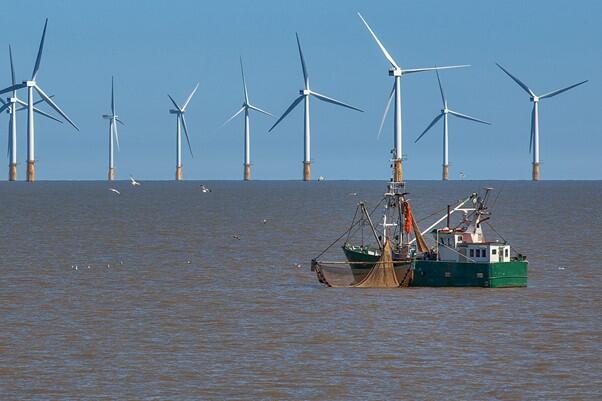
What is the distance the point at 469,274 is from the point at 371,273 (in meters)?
7.10

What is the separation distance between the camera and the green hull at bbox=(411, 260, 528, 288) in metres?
94.3

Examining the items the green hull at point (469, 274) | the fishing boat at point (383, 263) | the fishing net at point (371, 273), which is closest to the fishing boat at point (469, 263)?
the green hull at point (469, 274)

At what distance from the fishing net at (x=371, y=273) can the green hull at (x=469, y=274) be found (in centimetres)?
86

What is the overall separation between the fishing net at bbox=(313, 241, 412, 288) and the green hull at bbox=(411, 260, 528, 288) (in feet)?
2.83

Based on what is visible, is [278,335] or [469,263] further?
[469,263]

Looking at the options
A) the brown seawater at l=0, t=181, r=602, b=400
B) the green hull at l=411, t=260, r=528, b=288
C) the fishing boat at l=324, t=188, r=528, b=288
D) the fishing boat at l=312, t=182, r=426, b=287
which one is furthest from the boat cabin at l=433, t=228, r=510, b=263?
the fishing boat at l=312, t=182, r=426, b=287

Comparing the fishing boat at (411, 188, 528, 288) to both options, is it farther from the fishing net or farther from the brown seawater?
the brown seawater

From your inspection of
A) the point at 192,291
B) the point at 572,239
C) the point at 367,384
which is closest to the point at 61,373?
the point at 367,384

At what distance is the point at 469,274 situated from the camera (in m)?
94.4

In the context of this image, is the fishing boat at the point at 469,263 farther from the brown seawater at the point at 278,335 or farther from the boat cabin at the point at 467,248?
the brown seawater at the point at 278,335

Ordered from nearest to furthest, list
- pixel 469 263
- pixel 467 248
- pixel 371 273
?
pixel 467 248 → pixel 469 263 → pixel 371 273

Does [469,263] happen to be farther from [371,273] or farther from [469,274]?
[371,273]

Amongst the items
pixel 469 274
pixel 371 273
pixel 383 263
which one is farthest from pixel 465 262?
pixel 371 273

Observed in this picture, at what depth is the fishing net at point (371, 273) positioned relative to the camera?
96.8m
